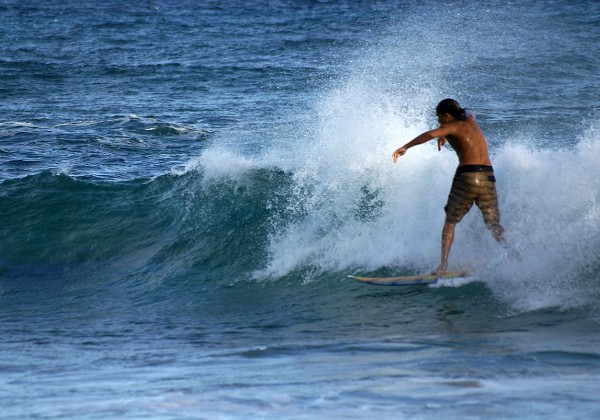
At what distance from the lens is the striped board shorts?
27.6 ft

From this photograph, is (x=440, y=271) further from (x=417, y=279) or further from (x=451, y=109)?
(x=451, y=109)

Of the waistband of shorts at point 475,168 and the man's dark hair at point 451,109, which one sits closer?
the man's dark hair at point 451,109

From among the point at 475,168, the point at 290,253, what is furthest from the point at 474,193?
the point at 290,253

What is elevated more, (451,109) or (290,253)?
(451,109)

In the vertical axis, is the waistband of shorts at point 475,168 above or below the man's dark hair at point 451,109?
below

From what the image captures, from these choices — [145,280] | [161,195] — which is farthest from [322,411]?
[161,195]

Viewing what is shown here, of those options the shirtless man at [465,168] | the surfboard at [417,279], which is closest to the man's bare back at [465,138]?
the shirtless man at [465,168]

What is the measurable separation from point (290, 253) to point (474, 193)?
269 cm

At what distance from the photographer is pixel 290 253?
10.5 meters

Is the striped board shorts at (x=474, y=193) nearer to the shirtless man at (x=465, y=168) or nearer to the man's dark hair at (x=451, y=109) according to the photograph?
the shirtless man at (x=465, y=168)

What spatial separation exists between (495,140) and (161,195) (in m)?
5.99

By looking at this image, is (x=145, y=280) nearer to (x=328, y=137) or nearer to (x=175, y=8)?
(x=328, y=137)

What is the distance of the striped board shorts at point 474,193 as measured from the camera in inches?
332

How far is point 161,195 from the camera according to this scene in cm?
1330
